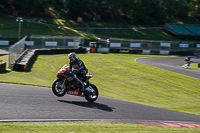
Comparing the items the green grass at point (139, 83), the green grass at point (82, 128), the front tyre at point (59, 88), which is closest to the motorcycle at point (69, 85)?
the front tyre at point (59, 88)

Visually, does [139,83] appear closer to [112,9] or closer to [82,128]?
[82,128]

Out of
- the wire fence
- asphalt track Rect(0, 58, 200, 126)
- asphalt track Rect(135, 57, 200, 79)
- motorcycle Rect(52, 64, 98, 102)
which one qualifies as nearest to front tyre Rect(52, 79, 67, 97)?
motorcycle Rect(52, 64, 98, 102)

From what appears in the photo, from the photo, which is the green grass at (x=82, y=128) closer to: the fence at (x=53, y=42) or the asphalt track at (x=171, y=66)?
the asphalt track at (x=171, y=66)

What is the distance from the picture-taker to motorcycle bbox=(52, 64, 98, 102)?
11547 millimetres

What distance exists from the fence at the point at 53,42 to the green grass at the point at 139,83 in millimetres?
12348

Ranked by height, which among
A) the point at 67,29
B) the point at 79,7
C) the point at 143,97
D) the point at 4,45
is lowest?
the point at 143,97

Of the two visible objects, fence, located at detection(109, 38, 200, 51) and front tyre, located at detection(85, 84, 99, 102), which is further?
fence, located at detection(109, 38, 200, 51)

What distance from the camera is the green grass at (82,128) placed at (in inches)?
284

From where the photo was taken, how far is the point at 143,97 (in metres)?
17.5

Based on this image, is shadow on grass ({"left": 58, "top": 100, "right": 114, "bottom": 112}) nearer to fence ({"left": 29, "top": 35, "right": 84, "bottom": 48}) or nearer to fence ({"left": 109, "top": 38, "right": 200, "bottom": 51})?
fence ({"left": 29, "top": 35, "right": 84, "bottom": 48})

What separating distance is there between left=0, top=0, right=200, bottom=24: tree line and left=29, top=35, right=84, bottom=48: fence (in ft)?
115

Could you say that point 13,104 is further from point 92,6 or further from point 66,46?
point 92,6

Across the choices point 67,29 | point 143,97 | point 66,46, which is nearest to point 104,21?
point 67,29

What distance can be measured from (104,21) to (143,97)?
6815 cm
